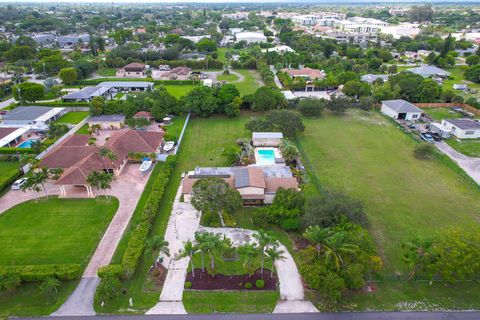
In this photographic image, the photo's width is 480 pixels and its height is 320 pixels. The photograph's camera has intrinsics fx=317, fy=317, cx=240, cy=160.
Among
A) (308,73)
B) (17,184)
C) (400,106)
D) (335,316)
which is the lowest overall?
(335,316)

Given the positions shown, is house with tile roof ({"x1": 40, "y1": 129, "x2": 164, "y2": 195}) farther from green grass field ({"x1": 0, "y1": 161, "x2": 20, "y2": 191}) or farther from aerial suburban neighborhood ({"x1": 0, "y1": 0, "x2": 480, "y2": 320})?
green grass field ({"x1": 0, "y1": 161, "x2": 20, "y2": 191})

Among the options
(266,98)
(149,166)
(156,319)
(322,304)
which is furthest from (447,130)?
(156,319)

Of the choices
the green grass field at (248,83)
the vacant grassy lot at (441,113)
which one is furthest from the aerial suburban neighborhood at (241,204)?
the green grass field at (248,83)

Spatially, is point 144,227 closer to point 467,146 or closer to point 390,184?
point 390,184

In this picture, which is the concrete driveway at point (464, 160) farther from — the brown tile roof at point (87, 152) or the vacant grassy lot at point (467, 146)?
the brown tile roof at point (87, 152)

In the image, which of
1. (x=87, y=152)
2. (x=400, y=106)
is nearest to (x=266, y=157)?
(x=87, y=152)

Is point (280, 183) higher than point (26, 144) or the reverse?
higher

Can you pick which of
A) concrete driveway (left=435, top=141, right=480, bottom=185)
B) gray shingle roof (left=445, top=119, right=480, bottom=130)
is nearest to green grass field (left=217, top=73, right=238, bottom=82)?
gray shingle roof (left=445, top=119, right=480, bottom=130)
